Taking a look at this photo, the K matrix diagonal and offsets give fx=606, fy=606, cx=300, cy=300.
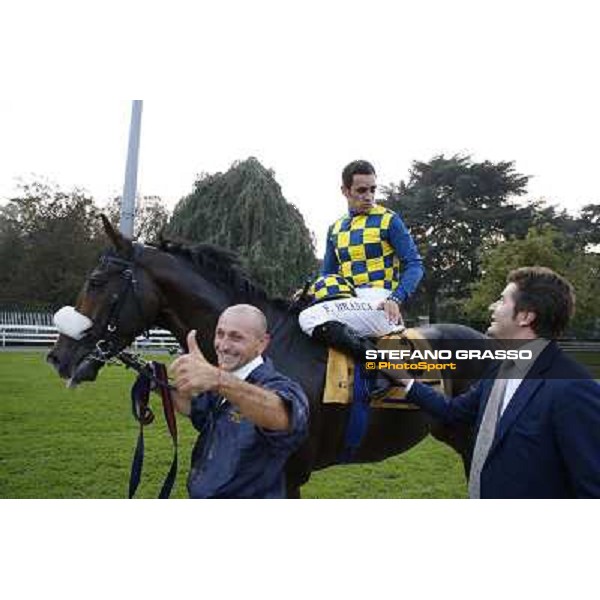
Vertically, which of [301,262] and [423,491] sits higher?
[301,262]

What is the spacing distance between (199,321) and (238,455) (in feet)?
3.48

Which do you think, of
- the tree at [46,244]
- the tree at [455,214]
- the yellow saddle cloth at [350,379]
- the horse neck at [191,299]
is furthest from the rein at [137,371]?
the tree at [455,214]

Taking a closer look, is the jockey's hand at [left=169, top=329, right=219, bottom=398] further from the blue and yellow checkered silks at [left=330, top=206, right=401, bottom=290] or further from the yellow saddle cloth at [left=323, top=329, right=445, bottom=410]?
the blue and yellow checkered silks at [left=330, top=206, right=401, bottom=290]

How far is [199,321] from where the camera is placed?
96.7 inches

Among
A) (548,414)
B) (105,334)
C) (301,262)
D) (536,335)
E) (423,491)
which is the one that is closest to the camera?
(548,414)

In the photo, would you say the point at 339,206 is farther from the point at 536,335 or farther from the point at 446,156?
the point at 536,335

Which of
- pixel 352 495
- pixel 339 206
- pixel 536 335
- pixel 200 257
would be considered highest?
pixel 339 206

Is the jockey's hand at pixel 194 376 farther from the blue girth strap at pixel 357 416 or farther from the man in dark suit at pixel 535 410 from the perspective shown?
the blue girth strap at pixel 357 416

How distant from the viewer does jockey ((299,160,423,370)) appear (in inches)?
94.4

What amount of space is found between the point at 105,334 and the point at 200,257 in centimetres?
50

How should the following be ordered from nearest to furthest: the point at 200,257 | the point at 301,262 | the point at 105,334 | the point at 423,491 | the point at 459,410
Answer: the point at 459,410, the point at 105,334, the point at 200,257, the point at 301,262, the point at 423,491

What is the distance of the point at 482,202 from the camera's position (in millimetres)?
2756

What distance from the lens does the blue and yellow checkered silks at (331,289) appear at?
8.04 ft

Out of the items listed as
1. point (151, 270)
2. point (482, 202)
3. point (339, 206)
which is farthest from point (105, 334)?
point (482, 202)
